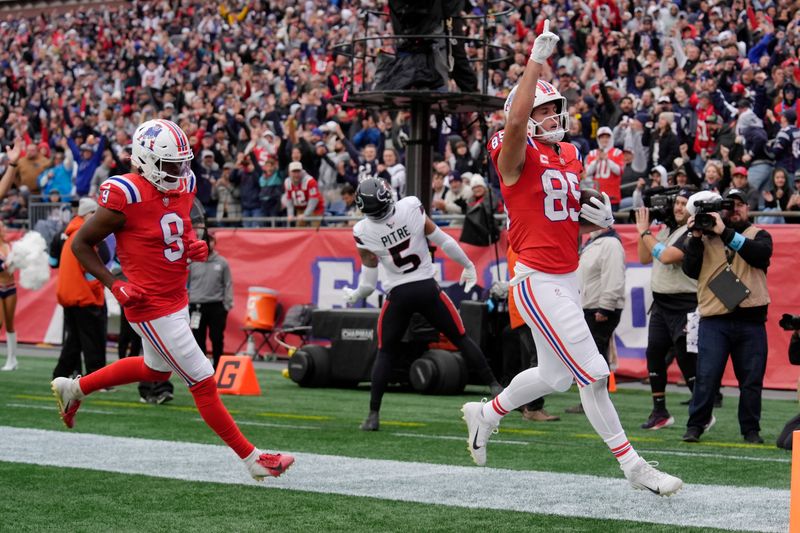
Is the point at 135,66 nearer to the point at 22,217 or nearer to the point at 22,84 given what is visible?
the point at 22,84

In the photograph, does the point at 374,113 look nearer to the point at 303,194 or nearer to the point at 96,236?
the point at 303,194

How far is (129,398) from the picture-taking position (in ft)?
38.1

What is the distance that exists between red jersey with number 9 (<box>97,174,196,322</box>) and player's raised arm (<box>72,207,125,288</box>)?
0.13ft

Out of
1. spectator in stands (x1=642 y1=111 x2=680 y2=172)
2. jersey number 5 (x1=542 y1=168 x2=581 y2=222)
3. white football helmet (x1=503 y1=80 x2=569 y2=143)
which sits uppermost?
white football helmet (x1=503 y1=80 x2=569 y2=143)

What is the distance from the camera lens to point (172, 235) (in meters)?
6.50

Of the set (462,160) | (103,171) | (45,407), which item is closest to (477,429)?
(45,407)

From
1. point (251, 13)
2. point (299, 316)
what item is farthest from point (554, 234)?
point (251, 13)

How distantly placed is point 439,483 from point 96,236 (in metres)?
2.20

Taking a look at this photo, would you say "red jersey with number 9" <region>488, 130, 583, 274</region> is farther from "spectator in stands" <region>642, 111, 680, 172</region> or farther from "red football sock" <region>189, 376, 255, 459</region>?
"spectator in stands" <region>642, 111, 680, 172</region>

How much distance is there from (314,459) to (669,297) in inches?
134

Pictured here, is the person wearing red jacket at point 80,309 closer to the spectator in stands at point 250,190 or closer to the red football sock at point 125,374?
the red football sock at point 125,374

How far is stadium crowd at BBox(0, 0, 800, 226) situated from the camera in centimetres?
1481

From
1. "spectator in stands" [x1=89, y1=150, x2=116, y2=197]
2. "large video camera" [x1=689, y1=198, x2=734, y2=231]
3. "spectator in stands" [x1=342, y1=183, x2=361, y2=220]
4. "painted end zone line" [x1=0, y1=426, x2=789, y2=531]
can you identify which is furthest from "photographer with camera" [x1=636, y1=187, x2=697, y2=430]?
"spectator in stands" [x1=89, y1=150, x2=116, y2=197]

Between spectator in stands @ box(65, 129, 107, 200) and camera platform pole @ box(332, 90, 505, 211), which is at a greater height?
camera platform pole @ box(332, 90, 505, 211)
